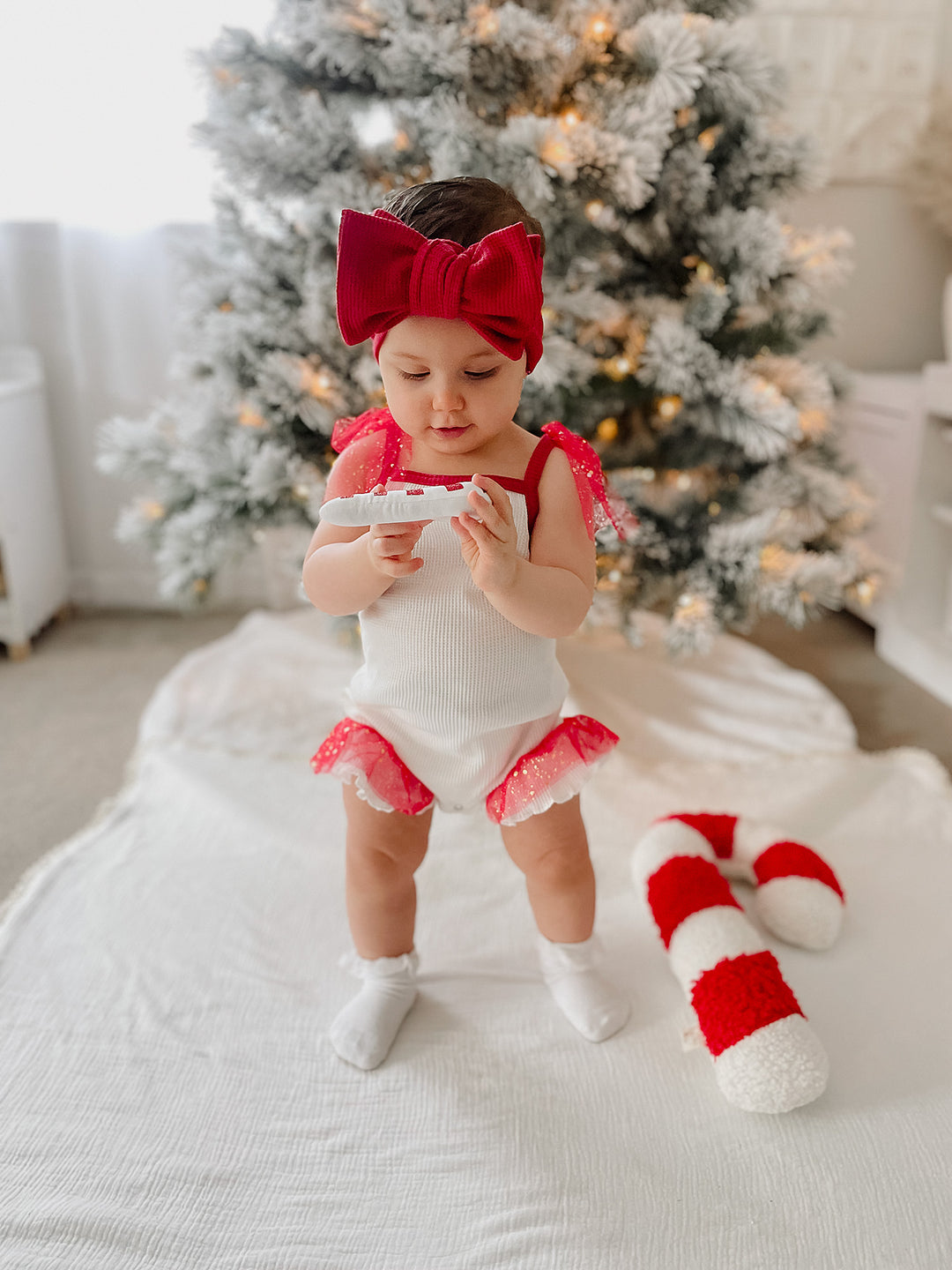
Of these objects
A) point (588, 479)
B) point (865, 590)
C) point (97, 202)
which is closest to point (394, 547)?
point (588, 479)

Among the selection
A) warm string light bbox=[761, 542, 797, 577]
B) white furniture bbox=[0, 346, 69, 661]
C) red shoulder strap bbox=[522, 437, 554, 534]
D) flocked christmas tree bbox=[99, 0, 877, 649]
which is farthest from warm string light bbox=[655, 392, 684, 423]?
white furniture bbox=[0, 346, 69, 661]

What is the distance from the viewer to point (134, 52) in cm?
192

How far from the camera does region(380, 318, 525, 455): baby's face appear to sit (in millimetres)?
721

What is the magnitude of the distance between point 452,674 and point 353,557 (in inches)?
5.2

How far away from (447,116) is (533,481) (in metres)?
0.69

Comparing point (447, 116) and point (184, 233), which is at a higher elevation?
point (447, 116)

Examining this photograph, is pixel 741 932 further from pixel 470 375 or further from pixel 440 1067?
pixel 470 375

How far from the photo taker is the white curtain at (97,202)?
6.25 ft

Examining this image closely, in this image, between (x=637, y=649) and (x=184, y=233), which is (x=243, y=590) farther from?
(x=637, y=649)

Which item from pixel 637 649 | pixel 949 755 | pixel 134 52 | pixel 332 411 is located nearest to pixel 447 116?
pixel 332 411

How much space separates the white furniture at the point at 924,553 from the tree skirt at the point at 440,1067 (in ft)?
1.90

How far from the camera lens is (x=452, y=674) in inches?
31.9

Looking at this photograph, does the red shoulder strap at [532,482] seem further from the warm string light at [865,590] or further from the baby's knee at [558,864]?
the warm string light at [865,590]

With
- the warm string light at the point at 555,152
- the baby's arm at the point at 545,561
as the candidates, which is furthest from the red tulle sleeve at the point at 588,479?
the warm string light at the point at 555,152
